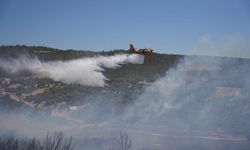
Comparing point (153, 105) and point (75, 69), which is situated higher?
point (75, 69)

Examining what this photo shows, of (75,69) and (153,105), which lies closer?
(153,105)

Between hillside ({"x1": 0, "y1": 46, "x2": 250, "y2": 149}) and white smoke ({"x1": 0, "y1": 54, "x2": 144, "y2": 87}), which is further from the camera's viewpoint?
white smoke ({"x1": 0, "y1": 54, "x2": 144, "y2": 87})

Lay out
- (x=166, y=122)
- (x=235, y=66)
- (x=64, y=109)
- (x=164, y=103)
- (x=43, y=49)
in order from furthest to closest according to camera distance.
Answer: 1. (x=43, y=49)
2. (x=235, y=66)
3. (x=164, y=103)
4. (x=64, y=109)
5. (x=166, y=122)

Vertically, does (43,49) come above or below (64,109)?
above

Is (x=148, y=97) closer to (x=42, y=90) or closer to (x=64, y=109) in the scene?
(x=64, y=109)

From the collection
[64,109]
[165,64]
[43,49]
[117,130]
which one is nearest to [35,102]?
[64,109]

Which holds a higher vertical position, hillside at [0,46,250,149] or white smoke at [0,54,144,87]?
white smoke at [0,54,144,87]

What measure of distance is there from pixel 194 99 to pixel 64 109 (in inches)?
856

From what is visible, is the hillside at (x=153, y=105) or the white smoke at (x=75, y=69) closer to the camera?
the hillside at (x=153, y=105)

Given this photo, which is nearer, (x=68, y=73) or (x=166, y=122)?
(x=166, y=122)

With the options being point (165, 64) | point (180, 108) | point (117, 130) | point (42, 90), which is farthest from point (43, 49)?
point (117, 130)

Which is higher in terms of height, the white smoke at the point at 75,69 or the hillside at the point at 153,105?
the white smoke at the point at 75,69

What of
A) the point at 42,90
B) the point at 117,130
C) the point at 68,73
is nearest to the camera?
the point at 117,130

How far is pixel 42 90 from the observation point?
65.5 meters
